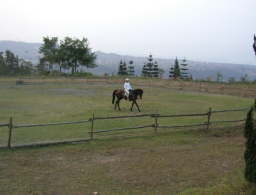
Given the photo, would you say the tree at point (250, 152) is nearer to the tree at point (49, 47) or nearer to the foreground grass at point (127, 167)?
the foreground grass at point (127, 167)

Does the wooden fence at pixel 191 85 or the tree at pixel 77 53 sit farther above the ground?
the tree at pixel 77 53

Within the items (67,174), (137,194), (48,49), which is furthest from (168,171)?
(48,49)

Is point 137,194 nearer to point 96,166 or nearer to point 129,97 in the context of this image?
point 96,166

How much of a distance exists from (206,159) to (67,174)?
3990 mm

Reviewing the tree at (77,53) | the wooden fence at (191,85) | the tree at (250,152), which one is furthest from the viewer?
the tree at (77,53)

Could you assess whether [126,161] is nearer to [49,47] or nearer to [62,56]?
[62,56]

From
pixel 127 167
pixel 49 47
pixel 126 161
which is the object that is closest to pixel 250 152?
Result: pixel 127 167

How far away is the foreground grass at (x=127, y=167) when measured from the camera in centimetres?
580

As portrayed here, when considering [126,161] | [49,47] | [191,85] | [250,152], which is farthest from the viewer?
[49,47]

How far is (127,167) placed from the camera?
7156 millimetres

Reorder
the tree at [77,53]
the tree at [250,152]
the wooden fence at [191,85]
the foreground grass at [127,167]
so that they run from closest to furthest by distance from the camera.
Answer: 1. the tree at [250,152]
2. the foreground grass at [127,167]
3. the wooden fence at [191,85]
4. the tree at [77,53]

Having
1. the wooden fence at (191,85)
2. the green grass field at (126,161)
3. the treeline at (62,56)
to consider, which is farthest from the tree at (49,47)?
the green grass field at (126,161)

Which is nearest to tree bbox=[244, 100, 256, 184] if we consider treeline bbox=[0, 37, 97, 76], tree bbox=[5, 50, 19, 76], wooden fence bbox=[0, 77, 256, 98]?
wooden fence bbox=[0, 77, 256, 98]

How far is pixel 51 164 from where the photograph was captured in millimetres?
7211
